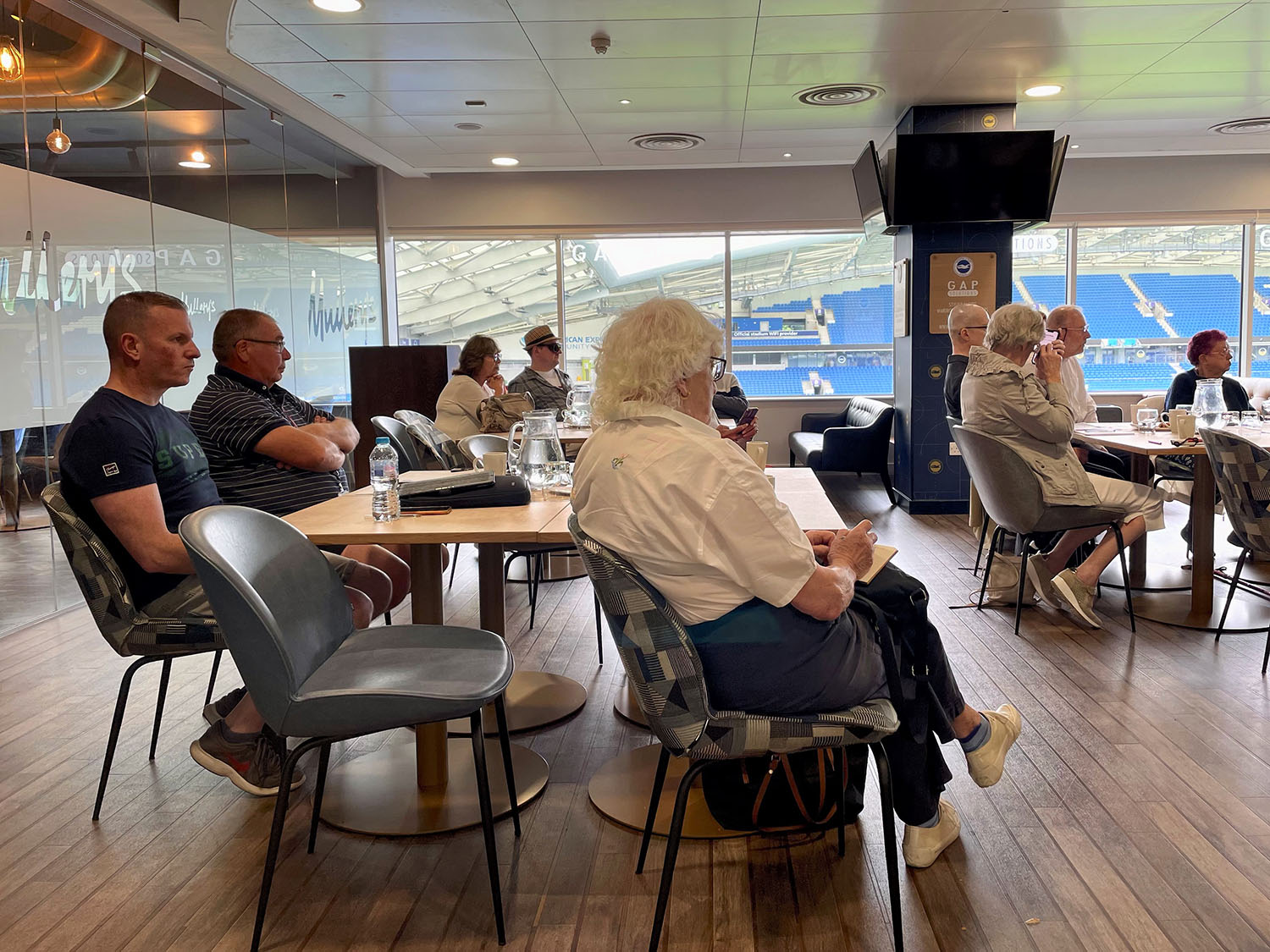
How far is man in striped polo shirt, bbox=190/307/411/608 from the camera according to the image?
9.75 feet

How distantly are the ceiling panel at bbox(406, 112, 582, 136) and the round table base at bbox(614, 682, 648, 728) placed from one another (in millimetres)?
4800

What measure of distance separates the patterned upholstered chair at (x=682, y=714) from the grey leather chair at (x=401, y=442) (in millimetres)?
2591

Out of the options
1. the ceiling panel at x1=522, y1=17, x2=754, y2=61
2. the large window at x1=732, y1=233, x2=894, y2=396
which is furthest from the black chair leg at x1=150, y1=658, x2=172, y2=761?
the large window at x1=732, y1=233, x2=894, y2=396

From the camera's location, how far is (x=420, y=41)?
532 cm

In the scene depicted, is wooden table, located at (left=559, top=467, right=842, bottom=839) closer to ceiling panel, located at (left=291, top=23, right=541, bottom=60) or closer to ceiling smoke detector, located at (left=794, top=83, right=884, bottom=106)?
ceiling panel, located at (left=291, top=23, right=541, bottom=60)

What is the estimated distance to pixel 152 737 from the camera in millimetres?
3064

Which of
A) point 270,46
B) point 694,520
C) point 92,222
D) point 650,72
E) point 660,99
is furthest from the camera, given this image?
point 660,99

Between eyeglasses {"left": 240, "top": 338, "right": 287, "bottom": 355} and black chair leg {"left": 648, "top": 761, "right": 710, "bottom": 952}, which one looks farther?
eyeglasses {"left": 240, "top": 338, "right": 287, "bottom": 355}

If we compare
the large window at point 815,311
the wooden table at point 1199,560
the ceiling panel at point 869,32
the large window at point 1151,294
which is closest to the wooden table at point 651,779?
the wooden table at point 1199,560

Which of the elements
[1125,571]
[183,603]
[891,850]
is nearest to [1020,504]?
[1125,571]

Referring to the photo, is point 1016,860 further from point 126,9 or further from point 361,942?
point 126,9

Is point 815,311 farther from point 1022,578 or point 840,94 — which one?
point 1022,578

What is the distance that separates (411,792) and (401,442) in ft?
6.55

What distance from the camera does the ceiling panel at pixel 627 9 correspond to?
15.5 ft
